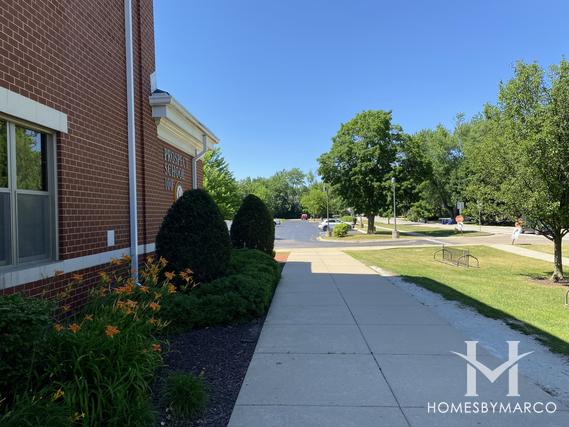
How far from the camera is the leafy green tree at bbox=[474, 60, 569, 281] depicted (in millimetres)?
11078

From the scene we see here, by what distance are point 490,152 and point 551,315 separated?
20.3 feet

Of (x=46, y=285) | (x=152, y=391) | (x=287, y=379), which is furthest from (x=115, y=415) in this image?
(x=46, y=285)

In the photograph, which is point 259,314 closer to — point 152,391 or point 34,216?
point 152,391

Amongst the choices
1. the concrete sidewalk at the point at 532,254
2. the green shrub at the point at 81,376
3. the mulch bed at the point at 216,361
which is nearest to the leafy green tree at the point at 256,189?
the concrete sidewalk at the point at 532,254

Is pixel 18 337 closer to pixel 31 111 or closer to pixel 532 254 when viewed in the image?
pixel 31 111

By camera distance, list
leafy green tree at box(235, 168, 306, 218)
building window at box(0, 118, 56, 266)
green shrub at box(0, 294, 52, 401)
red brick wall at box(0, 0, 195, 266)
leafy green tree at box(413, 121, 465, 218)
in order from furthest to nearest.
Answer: leafy green tree at box(235, 168, 306, 218)
leafy green tree at box(413, 121, 465, 218)
red brick wall at box(0, 0, 195, 266)
building window at box(0, 118, 56, 266)
green shrub at box(0, 294, 52, 401)

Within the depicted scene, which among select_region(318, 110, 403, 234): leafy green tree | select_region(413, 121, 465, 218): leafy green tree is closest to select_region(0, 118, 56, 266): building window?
select_region(318, 110, 403, 234): leafy green tree

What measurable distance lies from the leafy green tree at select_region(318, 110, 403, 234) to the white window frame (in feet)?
115

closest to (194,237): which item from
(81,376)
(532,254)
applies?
(81,376)

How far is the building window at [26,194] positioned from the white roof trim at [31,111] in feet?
0.48

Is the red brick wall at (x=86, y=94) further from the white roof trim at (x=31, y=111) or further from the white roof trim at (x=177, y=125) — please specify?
the white roof trim at (x=177, y=125)

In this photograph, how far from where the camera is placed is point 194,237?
6461 mm

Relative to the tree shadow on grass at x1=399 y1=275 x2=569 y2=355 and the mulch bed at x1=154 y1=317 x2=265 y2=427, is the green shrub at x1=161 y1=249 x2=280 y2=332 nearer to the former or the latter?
the mulch bed at x1=154 y1=317 x2=265 y2=427

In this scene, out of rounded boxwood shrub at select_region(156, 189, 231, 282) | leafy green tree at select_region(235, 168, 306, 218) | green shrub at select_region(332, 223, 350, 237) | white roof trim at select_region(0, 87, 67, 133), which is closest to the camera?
white roof trim at select_region(0, 87, 67, 133)
